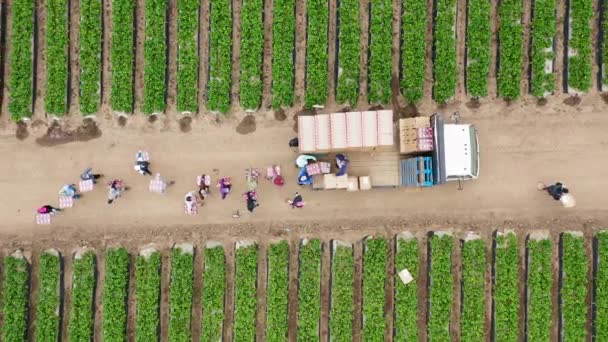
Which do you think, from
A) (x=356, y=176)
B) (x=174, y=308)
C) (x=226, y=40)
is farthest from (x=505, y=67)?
(x=174, y=308)

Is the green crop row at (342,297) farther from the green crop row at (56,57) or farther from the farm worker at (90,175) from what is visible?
the green crop row at (56,57)

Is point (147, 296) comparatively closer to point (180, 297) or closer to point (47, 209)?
point (180, 297)

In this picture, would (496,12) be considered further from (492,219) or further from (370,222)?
(370,222)

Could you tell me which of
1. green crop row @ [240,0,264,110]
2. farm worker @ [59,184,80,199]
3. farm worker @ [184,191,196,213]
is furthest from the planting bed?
green crop row @ [240,0,264,110]

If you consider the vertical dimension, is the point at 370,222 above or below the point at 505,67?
below

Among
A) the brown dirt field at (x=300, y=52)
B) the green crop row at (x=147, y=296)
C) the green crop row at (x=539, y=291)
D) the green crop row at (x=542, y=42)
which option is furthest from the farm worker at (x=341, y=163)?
the green crop row at (x=147, y=296)

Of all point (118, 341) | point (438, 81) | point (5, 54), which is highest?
point (5, 54)

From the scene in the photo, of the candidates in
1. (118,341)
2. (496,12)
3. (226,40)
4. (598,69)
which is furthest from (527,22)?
(118,341)

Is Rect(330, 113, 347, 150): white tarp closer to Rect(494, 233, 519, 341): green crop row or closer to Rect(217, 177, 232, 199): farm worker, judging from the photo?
Rect(217, 177, 232, 199): farm worker
